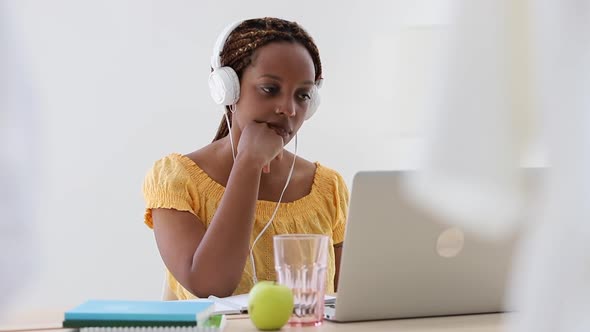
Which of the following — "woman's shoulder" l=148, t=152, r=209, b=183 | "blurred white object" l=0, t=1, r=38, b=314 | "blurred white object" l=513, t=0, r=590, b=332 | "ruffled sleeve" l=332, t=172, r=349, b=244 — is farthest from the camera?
"ruffled sleeve" l=332, t=172, r=349, b=244

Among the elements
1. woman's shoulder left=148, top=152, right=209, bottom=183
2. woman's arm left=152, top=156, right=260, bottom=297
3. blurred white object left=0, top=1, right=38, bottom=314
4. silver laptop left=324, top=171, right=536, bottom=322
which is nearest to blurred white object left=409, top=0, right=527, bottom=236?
blurred white object left=0, top=1, right=38, bottom=314

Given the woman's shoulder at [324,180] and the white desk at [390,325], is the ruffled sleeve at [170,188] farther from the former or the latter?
the white desk at [390,325]

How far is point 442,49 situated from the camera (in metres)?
0.66

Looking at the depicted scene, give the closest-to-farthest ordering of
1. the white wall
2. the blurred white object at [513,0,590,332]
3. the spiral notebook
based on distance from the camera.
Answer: the blurred white object at [513,0,590,332] → the spiral notebook → the white wall

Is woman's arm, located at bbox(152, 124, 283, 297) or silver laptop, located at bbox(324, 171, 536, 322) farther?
woman's arm, located at bbox(152, 124, 283, 297)

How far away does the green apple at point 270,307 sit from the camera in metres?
1.23

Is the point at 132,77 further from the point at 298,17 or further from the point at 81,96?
the point at 298,17

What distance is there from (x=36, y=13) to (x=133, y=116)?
1.50 ft

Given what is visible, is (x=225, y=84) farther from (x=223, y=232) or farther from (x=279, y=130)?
(x=223, y=232)

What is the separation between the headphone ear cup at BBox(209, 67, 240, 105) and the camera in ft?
6.38

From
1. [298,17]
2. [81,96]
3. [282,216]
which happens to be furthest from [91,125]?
[282,216]

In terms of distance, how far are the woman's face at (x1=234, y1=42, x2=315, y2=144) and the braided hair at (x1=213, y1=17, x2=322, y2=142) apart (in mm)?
17

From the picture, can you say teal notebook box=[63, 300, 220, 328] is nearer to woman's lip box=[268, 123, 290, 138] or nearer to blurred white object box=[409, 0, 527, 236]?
blurred white object box=[409, 0, 527, 236]

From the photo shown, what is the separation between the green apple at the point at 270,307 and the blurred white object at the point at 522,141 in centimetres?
58
